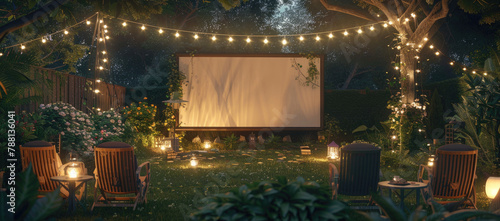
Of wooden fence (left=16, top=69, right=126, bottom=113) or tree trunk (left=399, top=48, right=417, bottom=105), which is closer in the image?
wooden fence (left=16, top=69, right=126, bottom=113)

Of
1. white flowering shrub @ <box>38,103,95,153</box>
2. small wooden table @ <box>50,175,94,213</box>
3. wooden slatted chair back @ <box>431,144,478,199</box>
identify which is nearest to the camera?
small wooden table @ <box>50,175,94,213</box>

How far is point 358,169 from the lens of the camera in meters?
6.77

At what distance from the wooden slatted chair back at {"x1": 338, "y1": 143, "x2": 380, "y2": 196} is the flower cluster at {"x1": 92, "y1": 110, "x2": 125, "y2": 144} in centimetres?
618

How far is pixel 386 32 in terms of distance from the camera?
83.5ft

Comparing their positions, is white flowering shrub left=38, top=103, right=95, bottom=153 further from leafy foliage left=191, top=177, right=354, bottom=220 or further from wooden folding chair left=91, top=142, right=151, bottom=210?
leafy foliage left=191, top=177, right=354, bottom=220

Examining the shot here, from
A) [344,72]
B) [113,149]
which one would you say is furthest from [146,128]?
[344,72]

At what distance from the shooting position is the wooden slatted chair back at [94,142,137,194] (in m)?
6.76

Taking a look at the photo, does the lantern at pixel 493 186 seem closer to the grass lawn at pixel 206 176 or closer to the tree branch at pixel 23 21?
the grass lawn at pixel 206 176

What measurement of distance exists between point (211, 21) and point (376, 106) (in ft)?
43.6

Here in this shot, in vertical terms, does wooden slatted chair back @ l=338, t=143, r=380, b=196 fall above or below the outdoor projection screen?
below

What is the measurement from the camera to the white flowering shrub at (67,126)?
9.62 meters

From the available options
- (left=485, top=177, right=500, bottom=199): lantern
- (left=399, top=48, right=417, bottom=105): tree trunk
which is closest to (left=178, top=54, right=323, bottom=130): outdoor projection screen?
(left=399, top=48, right=417, bottom=105): tree trunk

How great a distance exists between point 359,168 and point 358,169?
0.06ft

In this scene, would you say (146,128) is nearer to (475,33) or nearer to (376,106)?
(376,106)
